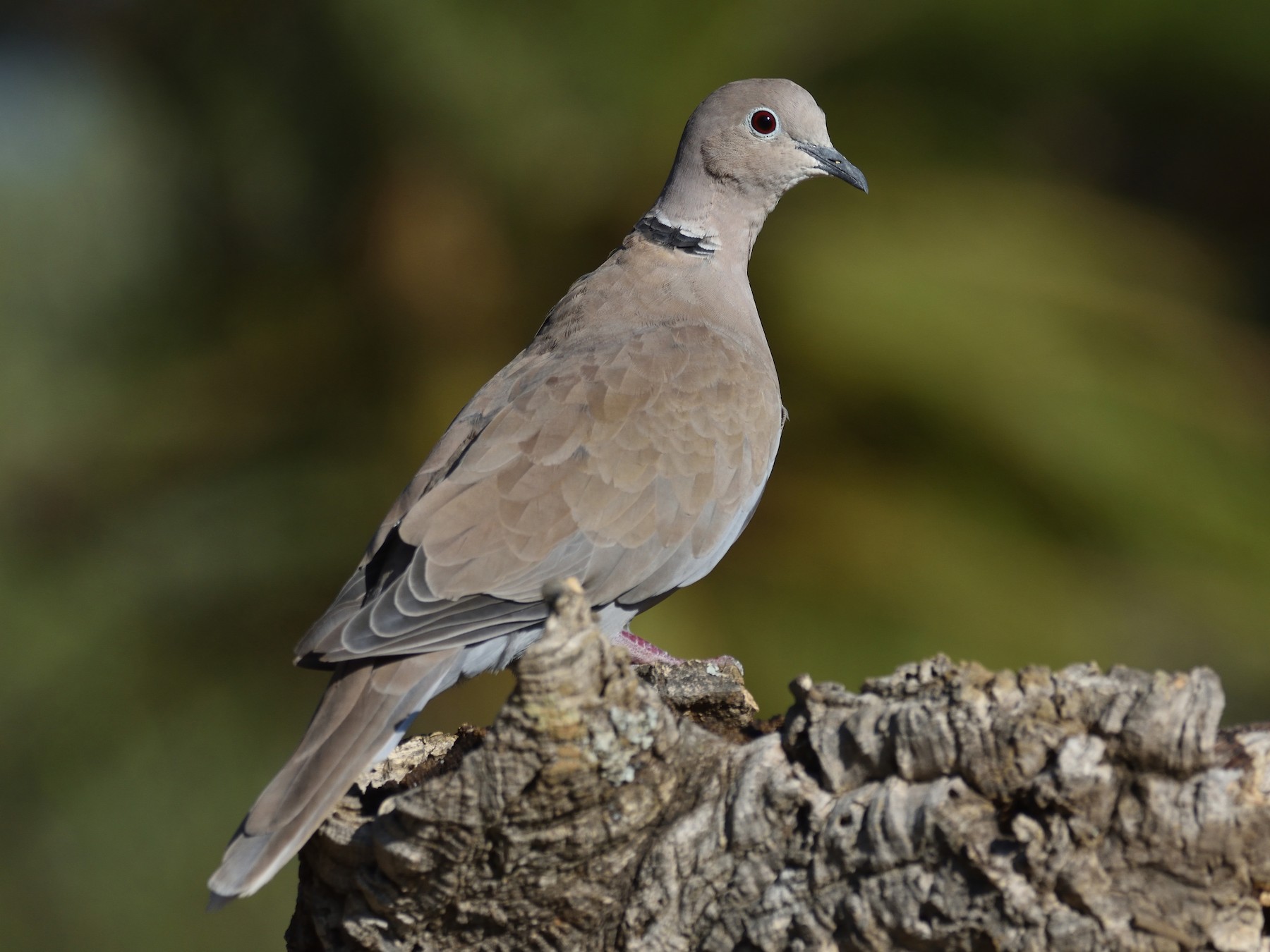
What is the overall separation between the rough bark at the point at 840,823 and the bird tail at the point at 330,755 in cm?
12

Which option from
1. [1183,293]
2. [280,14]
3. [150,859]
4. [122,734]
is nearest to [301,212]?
[280,14]

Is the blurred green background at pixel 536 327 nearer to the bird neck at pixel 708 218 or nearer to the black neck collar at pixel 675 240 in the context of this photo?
the bird neck at pixel 708 218

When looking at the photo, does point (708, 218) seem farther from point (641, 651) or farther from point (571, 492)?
point (641, 651)

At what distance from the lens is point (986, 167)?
5.96 metres

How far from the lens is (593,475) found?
3283 mm

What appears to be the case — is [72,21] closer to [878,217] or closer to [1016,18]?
[878,217]

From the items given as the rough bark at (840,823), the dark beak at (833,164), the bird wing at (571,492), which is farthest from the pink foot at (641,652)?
the dark beak at (833,164)

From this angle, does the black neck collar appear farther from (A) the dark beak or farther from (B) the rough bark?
(B) the rough bark

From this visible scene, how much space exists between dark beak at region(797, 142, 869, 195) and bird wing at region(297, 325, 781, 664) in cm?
76

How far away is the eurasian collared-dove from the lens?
9.22 ft

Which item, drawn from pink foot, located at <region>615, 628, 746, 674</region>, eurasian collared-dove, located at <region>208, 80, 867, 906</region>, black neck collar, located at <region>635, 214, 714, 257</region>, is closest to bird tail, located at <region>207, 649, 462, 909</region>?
eurasian collared-dove, located at <region>208, 80, 867, 906</region>

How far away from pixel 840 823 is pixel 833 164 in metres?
2.63

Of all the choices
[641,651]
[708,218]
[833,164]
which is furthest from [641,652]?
[833,164]

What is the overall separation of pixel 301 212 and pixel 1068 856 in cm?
518
